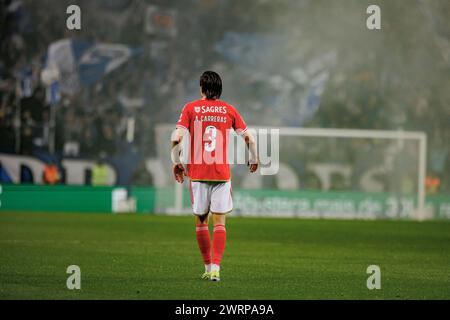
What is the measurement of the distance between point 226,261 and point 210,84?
313 cm

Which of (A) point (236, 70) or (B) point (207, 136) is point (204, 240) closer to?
(B) point (207, 136)

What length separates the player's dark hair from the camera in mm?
8977

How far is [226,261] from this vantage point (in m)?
11.4

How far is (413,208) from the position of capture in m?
27.6

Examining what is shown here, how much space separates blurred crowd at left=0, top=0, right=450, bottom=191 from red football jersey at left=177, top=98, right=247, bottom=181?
21470 mm

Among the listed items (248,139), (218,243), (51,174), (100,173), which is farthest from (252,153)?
(51,174)

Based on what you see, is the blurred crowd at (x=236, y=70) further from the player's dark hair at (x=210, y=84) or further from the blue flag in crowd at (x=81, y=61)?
the player's dark hair at (x=210, y=84)

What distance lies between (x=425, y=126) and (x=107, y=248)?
856 inches

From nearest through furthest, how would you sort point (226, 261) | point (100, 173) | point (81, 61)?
point (226, 261) → point (100, 173) → point (81, 61)

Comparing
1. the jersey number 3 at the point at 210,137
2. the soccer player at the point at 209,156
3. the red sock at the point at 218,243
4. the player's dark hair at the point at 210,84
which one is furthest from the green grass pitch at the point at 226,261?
the player's dark hair at the point at 210,84

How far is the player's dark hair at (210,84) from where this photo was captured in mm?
8977

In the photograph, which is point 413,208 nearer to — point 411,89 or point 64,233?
point 411,89

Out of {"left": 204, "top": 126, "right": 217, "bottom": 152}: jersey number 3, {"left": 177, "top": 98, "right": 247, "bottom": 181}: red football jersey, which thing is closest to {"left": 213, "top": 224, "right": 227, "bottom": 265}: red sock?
{"left": 177, "top": 98, "right": 247, "bottom": 181}: red football jersey
